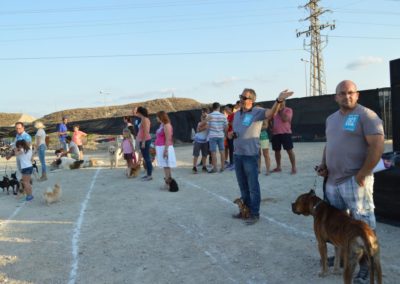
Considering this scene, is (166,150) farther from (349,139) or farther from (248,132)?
(349,139)

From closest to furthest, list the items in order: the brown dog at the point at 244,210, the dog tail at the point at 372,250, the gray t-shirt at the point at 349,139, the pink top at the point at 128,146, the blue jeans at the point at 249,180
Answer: the dog tail at the point at 372,250
the gray t-shirt at the point at 349,139
the blue jeans at the point at 249,180
the brown dog at the point at 244,210
the pink top at the point at 128,146

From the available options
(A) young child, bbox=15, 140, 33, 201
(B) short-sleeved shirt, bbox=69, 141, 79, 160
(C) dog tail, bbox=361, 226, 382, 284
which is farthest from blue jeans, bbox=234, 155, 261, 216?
(B) short-sleeved shirt, bbox=69, 141, 79, 160

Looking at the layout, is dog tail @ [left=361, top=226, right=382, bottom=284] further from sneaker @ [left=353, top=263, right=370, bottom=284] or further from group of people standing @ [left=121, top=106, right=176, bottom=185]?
group of people standing @ [left=121, top=106, right=176, bottom=185]

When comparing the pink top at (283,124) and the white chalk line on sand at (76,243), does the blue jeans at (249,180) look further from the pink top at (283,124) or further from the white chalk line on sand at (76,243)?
the pink top at (283,124)

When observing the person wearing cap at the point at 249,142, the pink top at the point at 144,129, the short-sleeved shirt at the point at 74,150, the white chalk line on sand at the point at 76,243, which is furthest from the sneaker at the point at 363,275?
the short-sleeved shirt at the point at 74,150

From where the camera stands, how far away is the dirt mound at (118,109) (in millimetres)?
38156

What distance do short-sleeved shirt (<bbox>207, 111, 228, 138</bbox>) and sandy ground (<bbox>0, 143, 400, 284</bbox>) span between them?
174 centimetres

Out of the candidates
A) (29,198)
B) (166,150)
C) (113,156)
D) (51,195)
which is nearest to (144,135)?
(166,150)

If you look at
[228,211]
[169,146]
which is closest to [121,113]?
[169,146]

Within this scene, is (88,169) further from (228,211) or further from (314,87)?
(314,87)

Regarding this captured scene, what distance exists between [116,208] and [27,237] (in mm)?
1860

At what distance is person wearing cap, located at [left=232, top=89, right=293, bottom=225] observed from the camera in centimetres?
563

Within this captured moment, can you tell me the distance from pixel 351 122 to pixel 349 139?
0.15 m

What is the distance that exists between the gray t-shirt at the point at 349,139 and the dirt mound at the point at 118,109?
33873 mm
